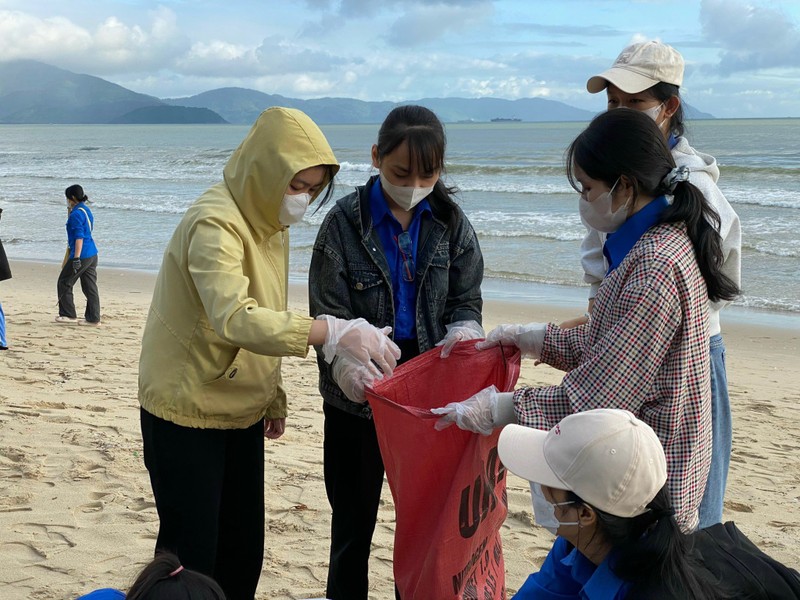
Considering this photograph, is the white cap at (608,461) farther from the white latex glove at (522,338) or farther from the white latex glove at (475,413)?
the white latex glove at (522,338)

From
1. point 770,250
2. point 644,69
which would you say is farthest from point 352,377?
point 770,250

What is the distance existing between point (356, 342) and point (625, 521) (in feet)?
2.82

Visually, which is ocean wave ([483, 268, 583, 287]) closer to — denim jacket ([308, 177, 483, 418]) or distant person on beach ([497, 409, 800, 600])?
denim jacket ([308, 177, 483, 418])

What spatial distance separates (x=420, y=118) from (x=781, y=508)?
3.04 meters

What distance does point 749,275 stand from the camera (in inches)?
460

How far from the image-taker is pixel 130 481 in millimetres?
4355

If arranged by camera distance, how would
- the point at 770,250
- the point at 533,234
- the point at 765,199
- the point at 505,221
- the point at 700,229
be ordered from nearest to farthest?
the point at 700,229 < the point at 770,250 < the point at 533,234 < the point at 505,221 < the point at 765,199

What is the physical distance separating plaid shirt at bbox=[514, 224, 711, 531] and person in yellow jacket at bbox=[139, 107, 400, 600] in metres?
0.59

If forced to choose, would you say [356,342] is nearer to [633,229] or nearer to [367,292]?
[367,292]

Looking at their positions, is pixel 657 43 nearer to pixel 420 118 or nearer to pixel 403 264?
pixel 420 118

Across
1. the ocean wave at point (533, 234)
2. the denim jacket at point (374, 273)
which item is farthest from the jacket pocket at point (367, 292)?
the ocean wave at point (533, 234)

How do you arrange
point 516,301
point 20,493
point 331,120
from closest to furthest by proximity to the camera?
1. point 20,493
2. point 516,301
3. point 331,120

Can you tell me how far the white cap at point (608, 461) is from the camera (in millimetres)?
1795

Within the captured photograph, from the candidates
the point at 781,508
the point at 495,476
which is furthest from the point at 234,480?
the point at 781,508
